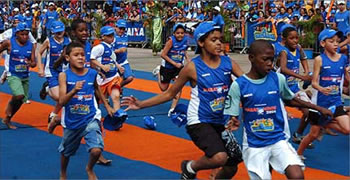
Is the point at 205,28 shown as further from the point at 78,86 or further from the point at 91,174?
the point at 91,174

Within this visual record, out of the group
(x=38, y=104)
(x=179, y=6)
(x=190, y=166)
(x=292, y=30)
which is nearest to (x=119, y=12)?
(x=179, y=6)

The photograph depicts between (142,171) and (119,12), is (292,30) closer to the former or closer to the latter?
(142,171)

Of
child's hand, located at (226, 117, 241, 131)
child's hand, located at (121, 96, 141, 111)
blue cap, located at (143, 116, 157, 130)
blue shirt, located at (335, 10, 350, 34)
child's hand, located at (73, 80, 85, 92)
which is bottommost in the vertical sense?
blue cap, located at (143, 116, 157, 130)

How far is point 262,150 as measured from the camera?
554cm

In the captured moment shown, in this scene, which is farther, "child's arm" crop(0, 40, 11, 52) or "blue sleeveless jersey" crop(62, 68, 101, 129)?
"child's arm" crop(0, 40, 11, 52)

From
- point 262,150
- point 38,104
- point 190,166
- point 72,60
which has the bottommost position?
point 38,104

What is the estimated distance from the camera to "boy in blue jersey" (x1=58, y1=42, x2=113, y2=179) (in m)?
6.82

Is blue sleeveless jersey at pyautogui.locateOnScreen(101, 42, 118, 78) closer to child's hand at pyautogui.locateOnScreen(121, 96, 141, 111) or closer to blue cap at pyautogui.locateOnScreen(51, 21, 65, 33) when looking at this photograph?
blue cap at pyautogui.locateOnScreen(51, 21, 65, 33)

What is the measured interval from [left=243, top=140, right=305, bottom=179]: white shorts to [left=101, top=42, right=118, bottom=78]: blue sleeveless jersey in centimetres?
510

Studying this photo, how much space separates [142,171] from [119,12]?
2244 cm

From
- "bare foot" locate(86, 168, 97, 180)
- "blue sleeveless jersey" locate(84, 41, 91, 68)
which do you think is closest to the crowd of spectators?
"blue sleeveless jersey" locate(84, 41, 91, 68)

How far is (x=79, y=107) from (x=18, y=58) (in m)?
4.20

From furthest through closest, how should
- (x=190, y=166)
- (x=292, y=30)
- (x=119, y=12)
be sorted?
(x=119, y=12)
(x=292, y=30)
(x=190, y=166)

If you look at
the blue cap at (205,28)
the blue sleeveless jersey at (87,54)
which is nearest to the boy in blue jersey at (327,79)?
the blue cap at (205,28)
